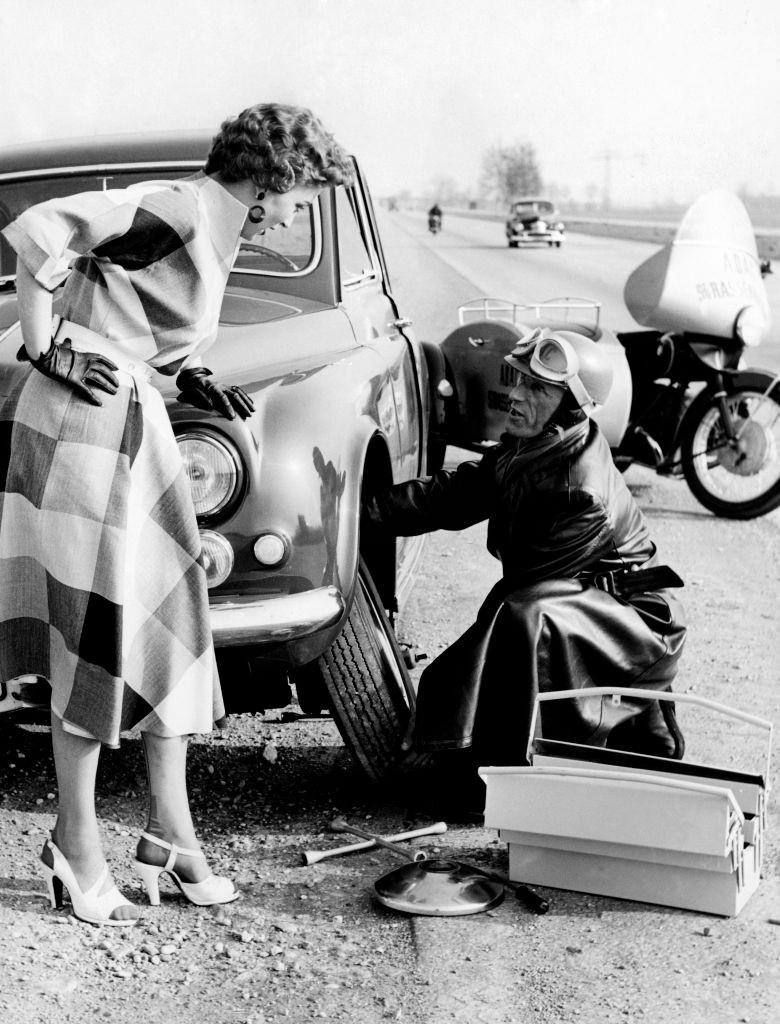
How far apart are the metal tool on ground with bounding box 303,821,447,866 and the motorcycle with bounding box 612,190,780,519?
4084 millimetres

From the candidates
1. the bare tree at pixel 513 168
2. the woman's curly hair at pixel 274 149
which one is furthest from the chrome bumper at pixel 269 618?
the bare tree at pixel 513 168

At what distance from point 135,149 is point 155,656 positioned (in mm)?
2267

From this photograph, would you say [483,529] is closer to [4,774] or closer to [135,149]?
[135,149]

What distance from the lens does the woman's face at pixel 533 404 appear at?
367 cm

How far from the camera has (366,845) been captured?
3.38 m

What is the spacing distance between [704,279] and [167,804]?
5.30 metres

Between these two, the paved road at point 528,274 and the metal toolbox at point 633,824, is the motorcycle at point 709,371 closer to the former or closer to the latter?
the metal toolbox at point 633,824

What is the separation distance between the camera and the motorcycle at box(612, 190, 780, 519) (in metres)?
7.32

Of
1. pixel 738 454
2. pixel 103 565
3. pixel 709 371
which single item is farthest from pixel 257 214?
pixel 709 371

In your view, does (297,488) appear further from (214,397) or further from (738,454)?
(738,454)

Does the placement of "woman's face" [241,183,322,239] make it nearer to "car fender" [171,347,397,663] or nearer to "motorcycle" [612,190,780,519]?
"car fender" [171,347,397,663]

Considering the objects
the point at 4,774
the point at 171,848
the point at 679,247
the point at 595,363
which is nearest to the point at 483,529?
the point at 679,247

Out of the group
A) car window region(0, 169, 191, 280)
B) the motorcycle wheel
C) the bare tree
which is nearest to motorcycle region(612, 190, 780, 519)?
the motorcycle wheel

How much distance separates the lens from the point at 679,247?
7445 mm
